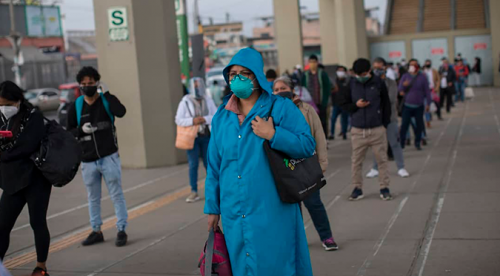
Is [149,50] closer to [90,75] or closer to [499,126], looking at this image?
[90,75]

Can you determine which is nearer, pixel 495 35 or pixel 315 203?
pixel 315 203

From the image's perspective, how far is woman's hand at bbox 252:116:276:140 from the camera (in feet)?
13.8

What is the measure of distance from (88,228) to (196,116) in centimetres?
219

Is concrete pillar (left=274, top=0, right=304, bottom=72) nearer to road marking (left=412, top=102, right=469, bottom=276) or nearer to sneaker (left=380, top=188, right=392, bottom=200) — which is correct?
road marking (left=412, top=102, right=469, bottom=276)

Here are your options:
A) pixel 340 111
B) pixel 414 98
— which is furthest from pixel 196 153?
pixel 340 111

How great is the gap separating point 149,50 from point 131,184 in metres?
3.10

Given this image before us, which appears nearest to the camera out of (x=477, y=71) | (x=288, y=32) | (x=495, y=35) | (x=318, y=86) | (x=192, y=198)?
(x=192, y=198)

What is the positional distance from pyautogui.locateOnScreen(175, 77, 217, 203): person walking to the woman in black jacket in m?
3.66

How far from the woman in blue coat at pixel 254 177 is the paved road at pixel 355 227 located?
213 cm

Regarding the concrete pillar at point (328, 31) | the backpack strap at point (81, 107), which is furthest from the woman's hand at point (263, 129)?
the concrete pillar at point (328, 31)

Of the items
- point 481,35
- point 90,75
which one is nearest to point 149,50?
point 90,75

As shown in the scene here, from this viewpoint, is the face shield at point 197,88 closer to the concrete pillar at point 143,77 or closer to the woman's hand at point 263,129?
the concrete pillar at point 143,77

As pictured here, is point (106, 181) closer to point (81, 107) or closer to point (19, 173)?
point (81, 107)

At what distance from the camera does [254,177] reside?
4.25m
